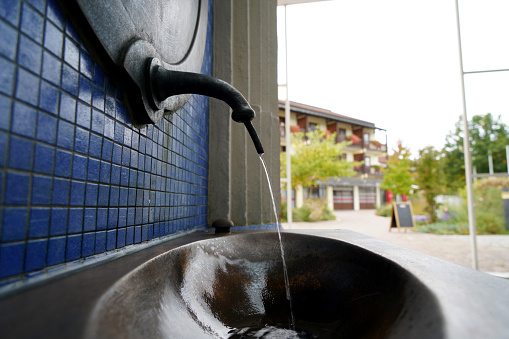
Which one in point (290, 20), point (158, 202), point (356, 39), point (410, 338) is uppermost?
point (356, 39)

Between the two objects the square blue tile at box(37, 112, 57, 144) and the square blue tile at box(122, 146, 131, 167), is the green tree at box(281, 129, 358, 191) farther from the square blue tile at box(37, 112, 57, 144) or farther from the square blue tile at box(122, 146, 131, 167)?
the square blue tile at box(37, 112, 57, 144)

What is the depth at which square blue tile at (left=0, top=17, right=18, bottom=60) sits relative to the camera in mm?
318

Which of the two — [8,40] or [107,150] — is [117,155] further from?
[8,40]

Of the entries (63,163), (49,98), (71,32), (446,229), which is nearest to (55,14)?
(71,32)

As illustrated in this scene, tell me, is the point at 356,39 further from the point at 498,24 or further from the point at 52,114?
the point at 52,114

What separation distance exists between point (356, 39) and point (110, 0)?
1236cm

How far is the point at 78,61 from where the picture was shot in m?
0.46

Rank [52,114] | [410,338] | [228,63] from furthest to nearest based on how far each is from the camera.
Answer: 1. [228,63]
2. [52,114]
3. [410,338]

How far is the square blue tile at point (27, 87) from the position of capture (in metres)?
0.34

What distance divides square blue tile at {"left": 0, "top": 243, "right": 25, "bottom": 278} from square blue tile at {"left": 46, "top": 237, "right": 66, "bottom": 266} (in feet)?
0.16

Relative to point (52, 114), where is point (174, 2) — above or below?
above

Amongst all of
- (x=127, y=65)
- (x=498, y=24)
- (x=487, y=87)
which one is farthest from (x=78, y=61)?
(x=498, y=24)

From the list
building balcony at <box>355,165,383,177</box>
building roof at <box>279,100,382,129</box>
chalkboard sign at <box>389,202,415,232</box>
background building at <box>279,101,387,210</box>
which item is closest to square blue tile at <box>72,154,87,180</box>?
chalkboard sign at <box>389,202,415,232</box>

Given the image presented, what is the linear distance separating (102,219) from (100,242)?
0.16 ft
